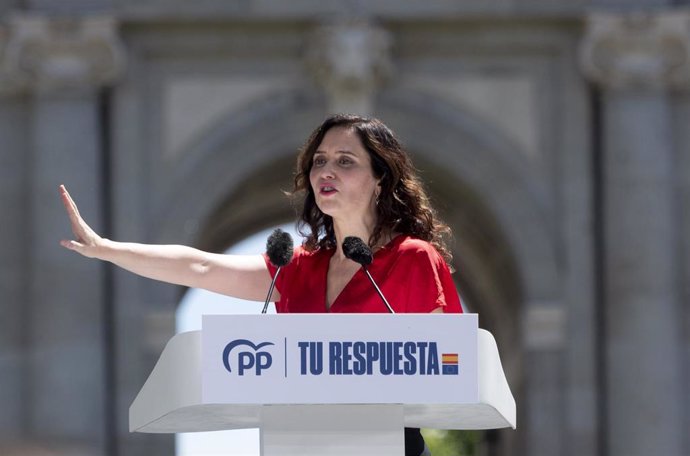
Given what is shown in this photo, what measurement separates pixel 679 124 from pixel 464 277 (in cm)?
592

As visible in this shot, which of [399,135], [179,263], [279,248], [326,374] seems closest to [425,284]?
[279,248]

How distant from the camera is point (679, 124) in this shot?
1953cm

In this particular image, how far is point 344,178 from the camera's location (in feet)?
19.9

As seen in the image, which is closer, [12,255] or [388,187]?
[388,187]

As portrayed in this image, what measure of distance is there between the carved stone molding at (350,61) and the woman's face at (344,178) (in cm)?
1271

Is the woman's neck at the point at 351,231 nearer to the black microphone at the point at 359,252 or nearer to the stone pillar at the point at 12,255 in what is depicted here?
the black microphone at the point at 359,252

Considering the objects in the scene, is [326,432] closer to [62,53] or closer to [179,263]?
[179,263]

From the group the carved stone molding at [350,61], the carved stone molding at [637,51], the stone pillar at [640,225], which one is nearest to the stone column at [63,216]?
the carved stone molding at [350,61]

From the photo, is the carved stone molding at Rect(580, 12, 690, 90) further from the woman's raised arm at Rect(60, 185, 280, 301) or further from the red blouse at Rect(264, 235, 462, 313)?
the red blouse at Rect(264, 235, 462, 313)

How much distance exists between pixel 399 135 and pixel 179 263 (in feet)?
43.4

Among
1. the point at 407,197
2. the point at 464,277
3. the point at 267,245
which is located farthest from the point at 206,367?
the point at 464,277

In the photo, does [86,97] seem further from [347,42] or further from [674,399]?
[674,399]

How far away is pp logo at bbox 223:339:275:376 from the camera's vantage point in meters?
5.13

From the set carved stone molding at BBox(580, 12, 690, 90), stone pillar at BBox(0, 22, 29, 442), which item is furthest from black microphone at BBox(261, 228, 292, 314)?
carved stone molding at BBox(580, 12, 690, 90)
